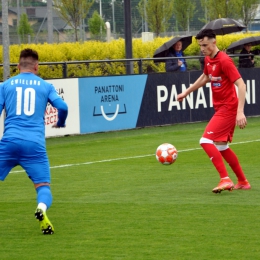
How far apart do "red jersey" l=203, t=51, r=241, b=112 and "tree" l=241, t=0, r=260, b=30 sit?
146 ft

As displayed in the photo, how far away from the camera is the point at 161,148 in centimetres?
1209

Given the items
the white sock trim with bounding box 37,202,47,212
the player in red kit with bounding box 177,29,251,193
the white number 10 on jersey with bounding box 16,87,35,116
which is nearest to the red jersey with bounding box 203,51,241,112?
the player in red kit with bounding box 177,29,251,193

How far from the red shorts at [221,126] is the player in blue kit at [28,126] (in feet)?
9.13

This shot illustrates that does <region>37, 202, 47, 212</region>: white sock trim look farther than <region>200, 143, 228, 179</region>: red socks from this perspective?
No

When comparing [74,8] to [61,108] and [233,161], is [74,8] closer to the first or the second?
[233,161]

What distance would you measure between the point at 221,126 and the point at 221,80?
0.57 meters

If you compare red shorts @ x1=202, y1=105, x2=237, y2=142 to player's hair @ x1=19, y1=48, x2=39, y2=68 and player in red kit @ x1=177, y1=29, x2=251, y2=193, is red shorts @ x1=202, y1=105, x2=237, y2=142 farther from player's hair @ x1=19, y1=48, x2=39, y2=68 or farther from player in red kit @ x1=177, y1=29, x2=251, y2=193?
player's hair @ x1=19, y1=48, x2=39, y2=68

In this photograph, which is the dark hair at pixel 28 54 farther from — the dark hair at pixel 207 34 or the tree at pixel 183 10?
the tree at pixel 183 10

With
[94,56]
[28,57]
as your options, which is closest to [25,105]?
[28,57]

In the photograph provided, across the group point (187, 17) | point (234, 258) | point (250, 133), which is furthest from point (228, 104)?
point (187, 17)

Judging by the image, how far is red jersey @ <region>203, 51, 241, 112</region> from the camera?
33.1 feet

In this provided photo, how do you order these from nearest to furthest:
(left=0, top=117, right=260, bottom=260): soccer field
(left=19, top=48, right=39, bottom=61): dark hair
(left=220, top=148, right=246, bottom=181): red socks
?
(left=0, top=117, right=260, bottom=260): soccer field → (left=19, top=48, right=39, bottom=61): dark hair → (left=220, top=148, right=246, bottom=181): red socks

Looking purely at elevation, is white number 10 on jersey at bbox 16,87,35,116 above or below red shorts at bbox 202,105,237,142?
above

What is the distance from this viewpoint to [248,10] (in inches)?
2178
